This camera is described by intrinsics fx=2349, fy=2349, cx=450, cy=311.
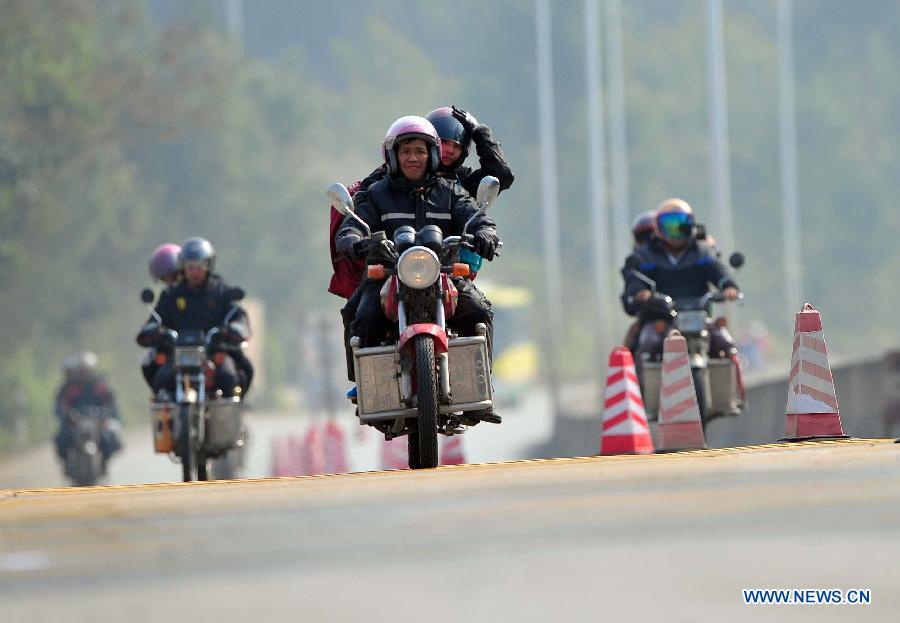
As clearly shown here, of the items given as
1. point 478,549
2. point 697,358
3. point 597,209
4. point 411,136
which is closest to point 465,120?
point 411,136

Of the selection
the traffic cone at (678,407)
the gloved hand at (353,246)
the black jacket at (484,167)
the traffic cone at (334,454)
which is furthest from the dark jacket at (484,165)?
the traffic cone at (334,454)

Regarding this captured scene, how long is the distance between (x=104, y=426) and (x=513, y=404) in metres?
48.5

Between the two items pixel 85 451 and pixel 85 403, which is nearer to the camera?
pixel 85 451

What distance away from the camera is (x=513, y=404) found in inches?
3130

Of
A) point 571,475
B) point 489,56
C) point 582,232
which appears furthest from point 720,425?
point 489,56

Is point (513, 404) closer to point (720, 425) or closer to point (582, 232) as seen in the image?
point (582, 232)

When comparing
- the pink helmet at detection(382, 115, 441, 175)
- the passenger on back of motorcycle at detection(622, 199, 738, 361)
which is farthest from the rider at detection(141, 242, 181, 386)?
the pink helmet at detection(382, 115, 441, 175)

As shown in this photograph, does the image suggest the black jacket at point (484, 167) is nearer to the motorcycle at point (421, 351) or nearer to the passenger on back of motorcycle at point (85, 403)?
the motorcycle at point (421, 351)

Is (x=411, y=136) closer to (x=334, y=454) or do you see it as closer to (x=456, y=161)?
(x=456, y=161)

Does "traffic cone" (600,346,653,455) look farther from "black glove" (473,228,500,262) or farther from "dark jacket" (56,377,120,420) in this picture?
"dark jacket" (56,377,120,420)

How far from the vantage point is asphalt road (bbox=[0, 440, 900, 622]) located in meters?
6.63

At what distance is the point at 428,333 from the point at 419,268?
1.24 ft

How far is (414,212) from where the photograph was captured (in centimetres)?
1401

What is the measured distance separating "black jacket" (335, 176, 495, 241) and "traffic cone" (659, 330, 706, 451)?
169 inches
